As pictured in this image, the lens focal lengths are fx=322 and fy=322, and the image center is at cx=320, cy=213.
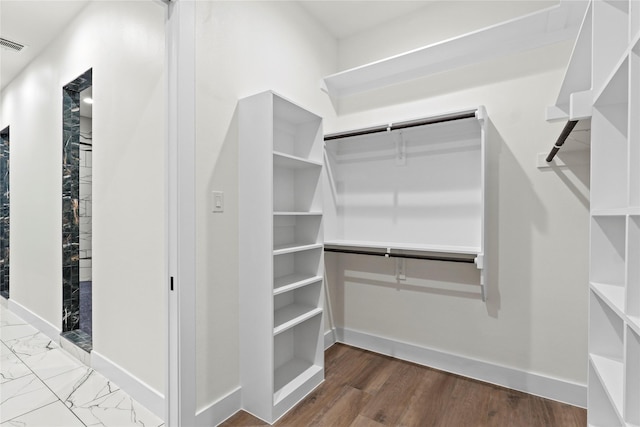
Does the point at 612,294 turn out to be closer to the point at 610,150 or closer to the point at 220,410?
the point at 610,150

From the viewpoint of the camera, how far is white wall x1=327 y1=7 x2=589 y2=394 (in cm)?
190

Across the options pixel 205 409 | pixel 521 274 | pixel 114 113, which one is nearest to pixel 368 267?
pixel 521 274

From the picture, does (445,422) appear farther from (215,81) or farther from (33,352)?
(33,352)

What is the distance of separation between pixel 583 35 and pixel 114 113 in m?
2.39

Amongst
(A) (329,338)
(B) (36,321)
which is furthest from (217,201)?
(B) (36,321)

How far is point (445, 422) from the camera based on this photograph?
173 cm

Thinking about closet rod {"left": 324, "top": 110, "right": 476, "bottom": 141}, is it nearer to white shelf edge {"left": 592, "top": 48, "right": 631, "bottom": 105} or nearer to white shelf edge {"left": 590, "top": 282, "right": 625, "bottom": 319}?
white shelf edge {"left": 592, "top": 48, "right": 631, "bottom": 105}

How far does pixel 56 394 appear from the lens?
6.44ft

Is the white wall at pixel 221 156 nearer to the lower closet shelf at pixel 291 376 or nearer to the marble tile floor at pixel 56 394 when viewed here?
the lower closet shelf at pixel 291 376

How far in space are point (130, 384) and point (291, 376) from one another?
97 centimetres

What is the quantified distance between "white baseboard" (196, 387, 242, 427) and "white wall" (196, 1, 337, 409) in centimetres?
3

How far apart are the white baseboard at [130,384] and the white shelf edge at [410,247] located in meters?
1.46

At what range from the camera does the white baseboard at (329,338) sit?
2644 millimetres

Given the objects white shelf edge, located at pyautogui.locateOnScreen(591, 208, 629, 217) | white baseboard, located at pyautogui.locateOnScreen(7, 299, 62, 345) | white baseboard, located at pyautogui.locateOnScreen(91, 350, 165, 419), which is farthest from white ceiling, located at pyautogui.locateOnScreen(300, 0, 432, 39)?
white baseboard, located at pyautogui.locateOnScreen(7, 299, 62, 345)
